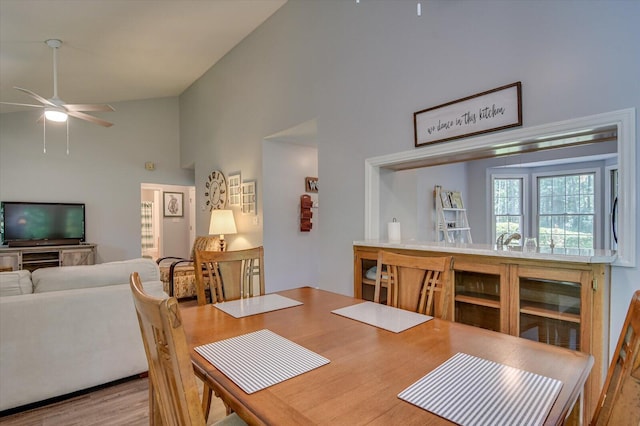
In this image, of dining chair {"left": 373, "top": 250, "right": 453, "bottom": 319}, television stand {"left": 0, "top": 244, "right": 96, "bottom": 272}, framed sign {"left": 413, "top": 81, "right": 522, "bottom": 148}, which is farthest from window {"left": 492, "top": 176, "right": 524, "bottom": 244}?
television stand {"left": 0, "top": 244, "right": 96, "bottom": 272}

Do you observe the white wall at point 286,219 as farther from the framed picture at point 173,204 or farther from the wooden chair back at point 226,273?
the framed picture at point 173,204

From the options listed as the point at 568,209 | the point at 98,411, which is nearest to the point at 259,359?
the point at 98,411

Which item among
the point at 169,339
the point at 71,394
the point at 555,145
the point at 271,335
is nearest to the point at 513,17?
the point at 555,145

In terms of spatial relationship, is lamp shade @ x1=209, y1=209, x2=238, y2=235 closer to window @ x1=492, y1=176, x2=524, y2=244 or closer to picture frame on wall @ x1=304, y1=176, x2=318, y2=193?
picture frame on wall @ x1=304, y1=176, x2=318, y2=193

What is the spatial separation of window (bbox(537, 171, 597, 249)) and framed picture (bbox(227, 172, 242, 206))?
4113 mm

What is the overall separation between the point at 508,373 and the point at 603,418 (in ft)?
0.78

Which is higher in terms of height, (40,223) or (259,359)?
(40,223)

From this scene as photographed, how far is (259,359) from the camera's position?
3.44ft

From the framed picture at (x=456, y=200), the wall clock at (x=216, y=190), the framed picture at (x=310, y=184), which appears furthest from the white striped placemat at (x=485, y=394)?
the wall clock at (x=216, y=190)

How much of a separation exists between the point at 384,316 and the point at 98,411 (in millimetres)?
1952

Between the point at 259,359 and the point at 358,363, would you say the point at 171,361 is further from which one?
the point at 358,363

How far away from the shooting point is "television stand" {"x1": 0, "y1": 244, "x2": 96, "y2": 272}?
15.2ft

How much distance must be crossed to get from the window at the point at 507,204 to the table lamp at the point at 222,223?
152 inches

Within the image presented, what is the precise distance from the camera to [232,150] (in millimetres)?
5062
